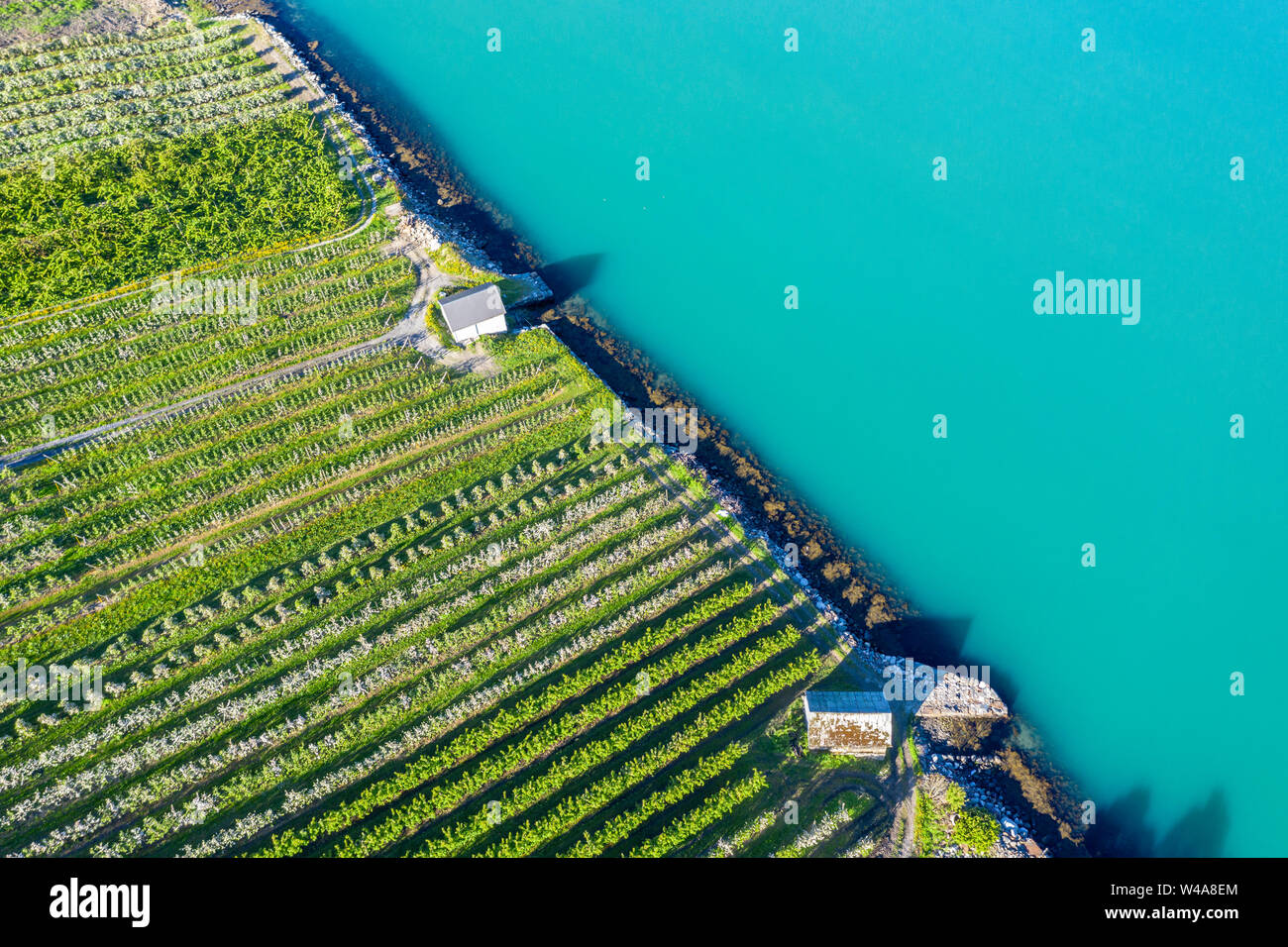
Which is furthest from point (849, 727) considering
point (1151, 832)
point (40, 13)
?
point (40, 13)

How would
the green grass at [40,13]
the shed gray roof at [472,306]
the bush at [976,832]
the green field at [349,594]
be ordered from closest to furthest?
the bush at [976,832]
the green field at [349,594]
the shed gray roof at [472,306]
the green grass at [40,13]

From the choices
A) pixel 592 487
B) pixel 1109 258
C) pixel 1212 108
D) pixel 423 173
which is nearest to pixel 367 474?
pixel 592 487

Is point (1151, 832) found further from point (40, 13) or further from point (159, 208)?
point (40, 13)

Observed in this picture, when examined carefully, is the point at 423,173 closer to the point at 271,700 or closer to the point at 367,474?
the point at 367,474

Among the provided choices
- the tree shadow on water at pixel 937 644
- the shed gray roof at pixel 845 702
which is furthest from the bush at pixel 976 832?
the tree shadow on water at pixel 937 644

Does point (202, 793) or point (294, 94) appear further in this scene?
point (294, 94)

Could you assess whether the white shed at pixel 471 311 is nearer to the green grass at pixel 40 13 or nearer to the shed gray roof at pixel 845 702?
the shed gray roof at pixel 845 702
